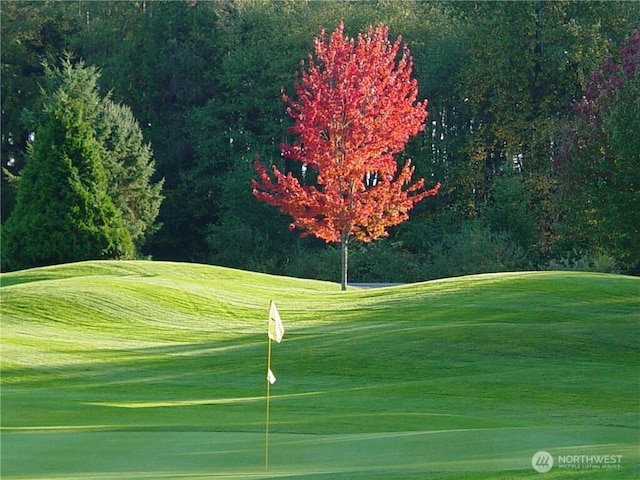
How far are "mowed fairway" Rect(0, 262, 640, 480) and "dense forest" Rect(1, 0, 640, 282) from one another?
1408cm

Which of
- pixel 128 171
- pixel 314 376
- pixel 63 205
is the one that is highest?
pixel 128 171

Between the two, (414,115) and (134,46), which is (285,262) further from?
(414,115)

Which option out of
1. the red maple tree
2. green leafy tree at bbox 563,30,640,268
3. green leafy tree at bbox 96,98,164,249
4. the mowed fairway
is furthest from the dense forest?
the mowed fairway

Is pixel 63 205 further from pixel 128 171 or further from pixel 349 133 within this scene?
pixel 349 133

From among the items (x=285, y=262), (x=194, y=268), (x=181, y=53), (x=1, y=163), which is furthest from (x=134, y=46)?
(x=194, y=268)

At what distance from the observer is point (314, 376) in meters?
19.4

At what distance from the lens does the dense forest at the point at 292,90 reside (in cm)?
4597

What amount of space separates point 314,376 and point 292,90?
1340 inches

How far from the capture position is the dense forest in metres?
46.0

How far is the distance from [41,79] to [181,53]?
683cm

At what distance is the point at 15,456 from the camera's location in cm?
1022

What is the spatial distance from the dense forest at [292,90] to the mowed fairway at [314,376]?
14076mm

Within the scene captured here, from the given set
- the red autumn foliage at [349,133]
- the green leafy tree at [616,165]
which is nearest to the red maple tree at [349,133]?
the red autumn foliage at [349,133]

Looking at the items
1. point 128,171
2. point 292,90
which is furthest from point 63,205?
point 292,90
